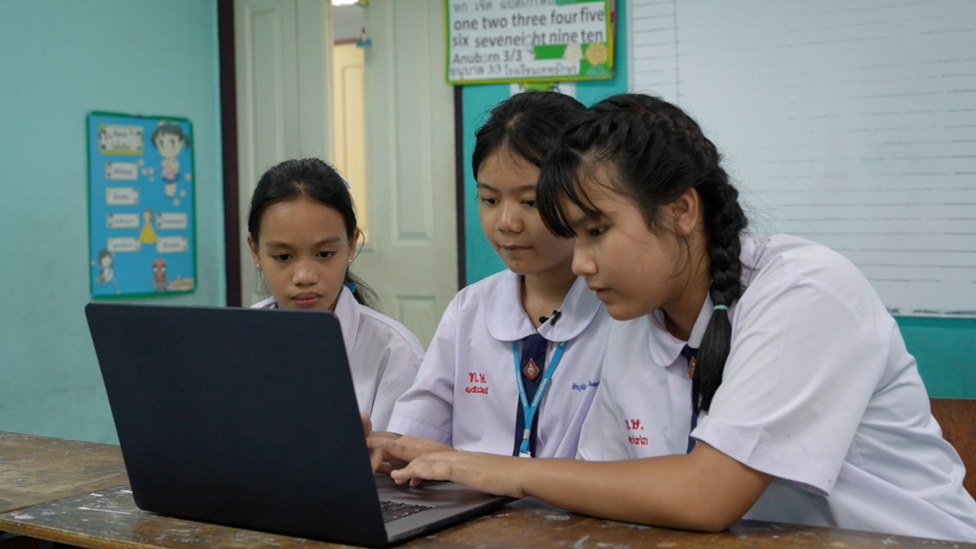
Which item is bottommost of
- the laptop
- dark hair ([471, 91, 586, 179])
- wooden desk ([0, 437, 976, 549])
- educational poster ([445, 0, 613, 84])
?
wooden desk ([0, 437, 976, 549])

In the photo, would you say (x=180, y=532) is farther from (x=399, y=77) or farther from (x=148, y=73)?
(x=148, y=73)

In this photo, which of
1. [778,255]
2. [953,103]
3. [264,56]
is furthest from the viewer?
[264,56]

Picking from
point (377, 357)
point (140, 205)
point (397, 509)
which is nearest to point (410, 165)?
point (140, 205)

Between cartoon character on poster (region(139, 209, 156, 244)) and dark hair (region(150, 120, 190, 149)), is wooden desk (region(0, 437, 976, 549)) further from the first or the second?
dark hair (region(150, 120, 190, 149))

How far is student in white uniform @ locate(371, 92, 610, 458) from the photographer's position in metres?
1.51

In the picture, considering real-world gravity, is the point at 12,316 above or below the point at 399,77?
below

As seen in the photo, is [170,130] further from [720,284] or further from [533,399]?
[720,284]

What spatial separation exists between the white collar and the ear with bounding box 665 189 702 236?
14.1 inches

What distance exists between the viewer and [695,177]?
1179 millimetres

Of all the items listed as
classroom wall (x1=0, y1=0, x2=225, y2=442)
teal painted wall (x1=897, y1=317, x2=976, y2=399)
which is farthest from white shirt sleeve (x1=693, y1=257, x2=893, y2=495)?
classroom wall (x1=0, y1=0, x2=225, y2=442)

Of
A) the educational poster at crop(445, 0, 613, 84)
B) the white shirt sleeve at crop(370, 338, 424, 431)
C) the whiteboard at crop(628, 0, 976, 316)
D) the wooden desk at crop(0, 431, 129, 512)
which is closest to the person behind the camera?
the wooden desk at crop(0, 431, 129, 512)

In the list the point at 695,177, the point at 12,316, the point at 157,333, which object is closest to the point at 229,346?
the point at 157,333

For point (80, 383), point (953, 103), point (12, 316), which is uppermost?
point (953, 103)

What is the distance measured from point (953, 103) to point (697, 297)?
1.84m
